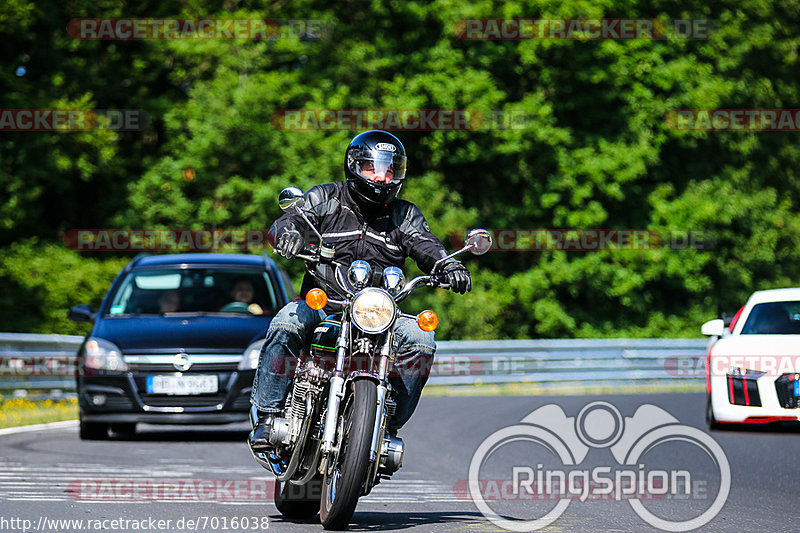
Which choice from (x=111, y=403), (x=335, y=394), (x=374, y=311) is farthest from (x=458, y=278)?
(x=111, y=403)

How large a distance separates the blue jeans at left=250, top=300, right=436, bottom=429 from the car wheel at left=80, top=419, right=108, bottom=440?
21.9ft

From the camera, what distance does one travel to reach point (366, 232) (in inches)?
314

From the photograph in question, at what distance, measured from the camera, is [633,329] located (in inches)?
1506

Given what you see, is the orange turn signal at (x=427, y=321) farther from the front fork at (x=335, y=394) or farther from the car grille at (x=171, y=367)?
the car grille at (x=171, y=367)

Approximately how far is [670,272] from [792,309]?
22185mm

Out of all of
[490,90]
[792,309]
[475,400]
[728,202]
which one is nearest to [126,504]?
[792,309]

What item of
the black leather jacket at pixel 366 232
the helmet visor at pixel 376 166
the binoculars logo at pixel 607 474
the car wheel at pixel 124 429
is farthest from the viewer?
the car wheel at pixel 124 429

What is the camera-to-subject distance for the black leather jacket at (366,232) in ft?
26.1

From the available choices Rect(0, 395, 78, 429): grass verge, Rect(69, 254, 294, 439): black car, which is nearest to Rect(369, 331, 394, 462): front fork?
Rect(69, 254, 294, 439): black car

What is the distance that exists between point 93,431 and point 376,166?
24.5ft

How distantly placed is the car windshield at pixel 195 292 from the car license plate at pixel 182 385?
3.60ft

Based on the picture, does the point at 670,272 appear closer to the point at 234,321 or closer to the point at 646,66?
the point at 646,66

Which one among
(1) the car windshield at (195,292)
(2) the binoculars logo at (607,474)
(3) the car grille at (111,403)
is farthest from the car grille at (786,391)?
(3) the car grille at (111,403)

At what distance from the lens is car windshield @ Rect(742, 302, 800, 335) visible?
50.1ft
